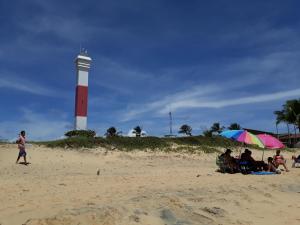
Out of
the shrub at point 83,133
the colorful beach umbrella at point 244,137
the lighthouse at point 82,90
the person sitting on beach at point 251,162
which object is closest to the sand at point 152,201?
the person sitting on beach at point 251,162

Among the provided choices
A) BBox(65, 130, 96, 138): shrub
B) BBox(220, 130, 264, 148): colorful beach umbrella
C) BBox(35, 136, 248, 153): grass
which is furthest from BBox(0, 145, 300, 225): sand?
BBox(65, 130, 96, 138): shrub

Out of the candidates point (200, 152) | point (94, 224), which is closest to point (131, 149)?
point (200, 152)

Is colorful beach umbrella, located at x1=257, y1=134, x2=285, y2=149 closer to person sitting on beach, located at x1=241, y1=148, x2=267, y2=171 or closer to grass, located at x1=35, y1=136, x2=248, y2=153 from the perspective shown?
person sitting on beach, located at x1=241, y1=148, x2=267, y2=171

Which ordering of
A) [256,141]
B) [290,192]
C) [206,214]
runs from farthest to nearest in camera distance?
[256,141]
[290,192]
[206,214]

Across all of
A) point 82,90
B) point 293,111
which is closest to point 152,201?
point 82,90

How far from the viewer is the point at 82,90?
39531 mm

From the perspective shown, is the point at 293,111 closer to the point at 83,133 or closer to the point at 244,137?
the point at 83,133

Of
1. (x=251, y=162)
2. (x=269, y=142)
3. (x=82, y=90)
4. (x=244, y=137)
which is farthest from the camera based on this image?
(x=82, y=90)

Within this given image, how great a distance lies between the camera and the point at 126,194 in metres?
8.96

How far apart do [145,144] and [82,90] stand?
16.7 metres

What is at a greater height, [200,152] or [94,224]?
[200,152]

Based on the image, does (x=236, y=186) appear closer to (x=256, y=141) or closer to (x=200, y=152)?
(x=256, y=141)

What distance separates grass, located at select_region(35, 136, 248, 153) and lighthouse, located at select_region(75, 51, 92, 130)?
42.4 feet

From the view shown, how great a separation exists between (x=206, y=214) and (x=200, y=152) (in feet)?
55.8
